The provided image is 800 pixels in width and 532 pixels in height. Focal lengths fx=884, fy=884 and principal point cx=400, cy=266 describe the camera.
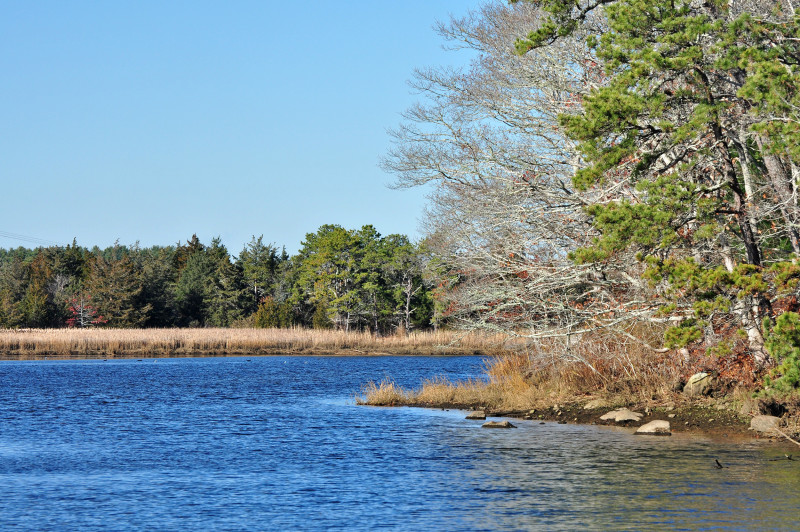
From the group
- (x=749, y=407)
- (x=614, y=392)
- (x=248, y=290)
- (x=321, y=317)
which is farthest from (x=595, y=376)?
(x=248, y=290)

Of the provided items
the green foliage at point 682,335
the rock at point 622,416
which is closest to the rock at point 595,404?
the rock at point 622,416

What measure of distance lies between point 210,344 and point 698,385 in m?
53.1

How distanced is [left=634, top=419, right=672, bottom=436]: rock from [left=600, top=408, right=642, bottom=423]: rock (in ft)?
4.21

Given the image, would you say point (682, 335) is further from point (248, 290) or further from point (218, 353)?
point (248, 290)

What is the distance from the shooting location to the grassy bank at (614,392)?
20.2 meters

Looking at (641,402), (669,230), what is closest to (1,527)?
(669,230)

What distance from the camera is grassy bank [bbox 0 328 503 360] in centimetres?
6612

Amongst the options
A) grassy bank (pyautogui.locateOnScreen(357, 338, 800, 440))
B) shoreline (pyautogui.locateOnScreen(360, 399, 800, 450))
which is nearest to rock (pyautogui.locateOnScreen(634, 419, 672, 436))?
shoreline (pyautogui.locateOnScreen(360, 399, 800, 450))

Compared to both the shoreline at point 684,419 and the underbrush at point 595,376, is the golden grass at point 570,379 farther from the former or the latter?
the shoreline at point 684,419

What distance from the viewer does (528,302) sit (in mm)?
23547

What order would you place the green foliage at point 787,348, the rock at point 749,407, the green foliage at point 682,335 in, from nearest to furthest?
the green foliage at point 787,348, the green foliage at point 682,335, the rock at point 749,407

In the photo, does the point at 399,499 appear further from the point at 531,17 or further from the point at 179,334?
the point at 179,334

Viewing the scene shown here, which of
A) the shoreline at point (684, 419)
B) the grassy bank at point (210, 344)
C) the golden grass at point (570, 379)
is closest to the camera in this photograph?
the shoreline at point (684, 419)

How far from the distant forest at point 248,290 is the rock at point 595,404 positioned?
174ft
